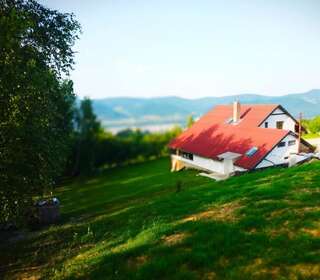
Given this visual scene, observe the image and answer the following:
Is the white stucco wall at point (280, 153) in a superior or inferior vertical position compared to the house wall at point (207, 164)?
superior

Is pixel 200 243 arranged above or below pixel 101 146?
above

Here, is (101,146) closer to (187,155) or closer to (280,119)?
(187,155)

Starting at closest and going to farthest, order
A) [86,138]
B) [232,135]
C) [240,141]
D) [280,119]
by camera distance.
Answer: [240,141] → [232,135] → [280,119] → [86,138]

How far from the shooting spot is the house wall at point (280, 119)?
42.6 m

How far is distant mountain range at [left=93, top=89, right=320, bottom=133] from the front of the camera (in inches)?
686

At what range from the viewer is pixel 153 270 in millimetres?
9992

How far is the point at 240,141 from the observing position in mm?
39844

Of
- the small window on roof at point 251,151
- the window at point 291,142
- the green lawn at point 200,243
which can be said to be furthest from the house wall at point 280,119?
the green lawn at point 200,243

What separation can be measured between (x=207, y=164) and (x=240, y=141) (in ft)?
17.6

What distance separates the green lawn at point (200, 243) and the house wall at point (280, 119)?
82.7 feet

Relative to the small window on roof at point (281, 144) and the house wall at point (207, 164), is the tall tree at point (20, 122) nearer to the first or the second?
the house wall at point (207, 164)

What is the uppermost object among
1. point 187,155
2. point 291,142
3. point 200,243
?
point 291,142

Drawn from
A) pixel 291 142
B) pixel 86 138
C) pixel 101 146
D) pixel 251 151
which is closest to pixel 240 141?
pixel 251 151

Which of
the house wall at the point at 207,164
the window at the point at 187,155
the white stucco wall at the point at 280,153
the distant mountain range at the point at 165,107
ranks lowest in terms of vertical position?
the house wall at the point at 207,164
